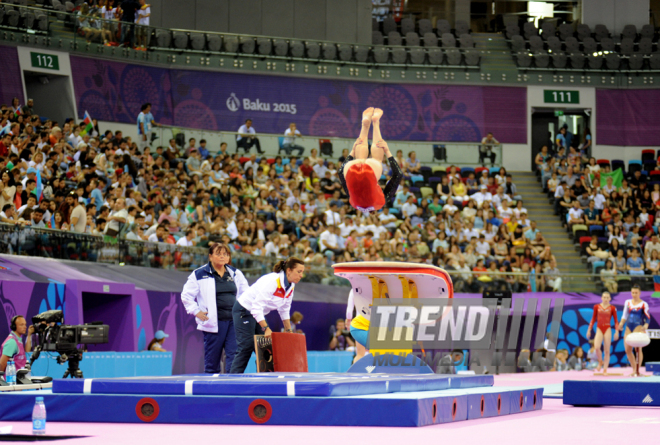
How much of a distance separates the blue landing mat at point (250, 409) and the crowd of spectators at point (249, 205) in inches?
242

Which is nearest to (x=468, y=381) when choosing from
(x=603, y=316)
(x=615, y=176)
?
(x=603, y=316)

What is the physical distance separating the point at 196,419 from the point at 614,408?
4979mm

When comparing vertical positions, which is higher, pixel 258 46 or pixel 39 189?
pixel 258 46

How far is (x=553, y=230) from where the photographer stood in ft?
77.5

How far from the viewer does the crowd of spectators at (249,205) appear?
14463mm

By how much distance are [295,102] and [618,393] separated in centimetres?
1886

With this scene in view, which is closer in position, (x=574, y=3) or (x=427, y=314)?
(x=427, y=314)

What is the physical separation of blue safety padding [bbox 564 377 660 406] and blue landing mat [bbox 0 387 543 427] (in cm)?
274

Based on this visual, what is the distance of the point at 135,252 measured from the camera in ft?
45.2

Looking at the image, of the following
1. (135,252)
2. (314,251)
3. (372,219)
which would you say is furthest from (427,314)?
(372,219)

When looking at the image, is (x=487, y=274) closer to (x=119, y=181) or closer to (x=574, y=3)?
(x=119, y=181)

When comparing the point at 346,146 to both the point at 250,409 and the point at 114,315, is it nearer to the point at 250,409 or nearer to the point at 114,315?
the point at 114,315

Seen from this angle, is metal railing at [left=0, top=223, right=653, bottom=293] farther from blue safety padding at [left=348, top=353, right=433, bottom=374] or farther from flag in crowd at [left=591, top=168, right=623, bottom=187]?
flag in crowd at [left=591, top=168, right=623, bottom=187]

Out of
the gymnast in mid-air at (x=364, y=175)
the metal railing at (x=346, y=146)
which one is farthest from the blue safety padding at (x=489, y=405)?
the metal railing at (x=346, y=146)
